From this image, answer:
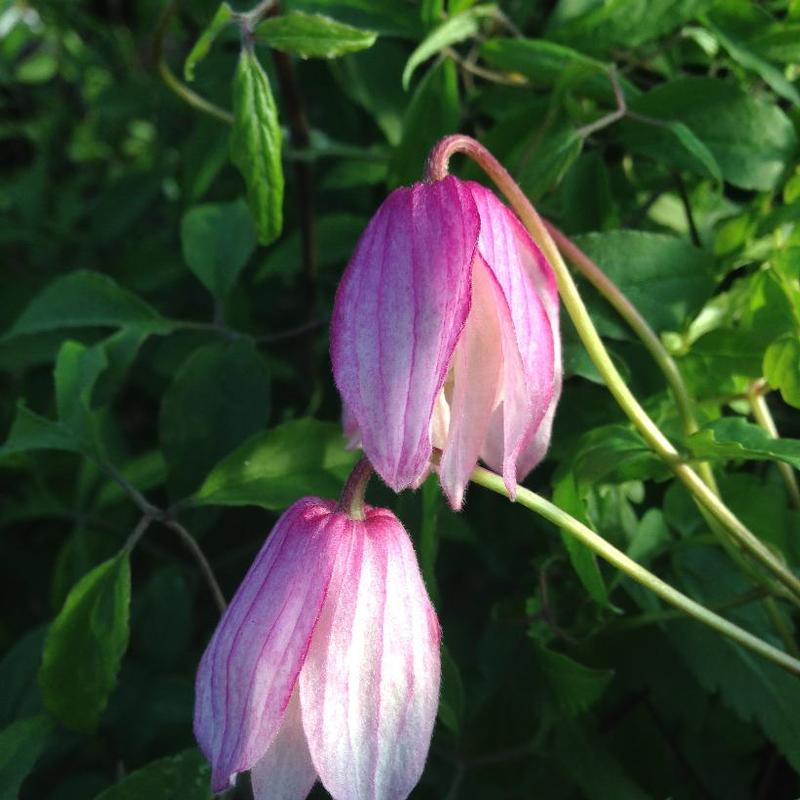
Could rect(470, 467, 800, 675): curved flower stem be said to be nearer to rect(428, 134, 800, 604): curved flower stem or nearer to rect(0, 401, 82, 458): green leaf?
rect(428, 134, 800, 604): curved flower stem

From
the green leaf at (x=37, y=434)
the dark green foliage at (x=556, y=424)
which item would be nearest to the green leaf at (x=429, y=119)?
the dark green foliage at (x=556, y=424)

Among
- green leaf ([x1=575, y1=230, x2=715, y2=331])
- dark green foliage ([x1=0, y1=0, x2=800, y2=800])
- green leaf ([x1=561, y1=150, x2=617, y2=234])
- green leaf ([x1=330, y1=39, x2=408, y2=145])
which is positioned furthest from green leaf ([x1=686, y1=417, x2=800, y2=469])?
green leaf ([x1=330, y1=39, x2=408, y2=145])

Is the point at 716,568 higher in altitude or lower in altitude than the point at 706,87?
lower

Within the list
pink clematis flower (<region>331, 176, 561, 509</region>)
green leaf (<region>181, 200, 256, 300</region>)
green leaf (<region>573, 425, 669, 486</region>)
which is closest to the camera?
pink clematis flower (<region>331, 176, 561, 509</region>)

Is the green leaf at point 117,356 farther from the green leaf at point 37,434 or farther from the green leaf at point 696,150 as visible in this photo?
the green leaf at point 696,150

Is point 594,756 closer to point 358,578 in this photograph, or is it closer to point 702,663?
point 702,663

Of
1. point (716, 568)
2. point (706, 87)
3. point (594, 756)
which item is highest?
point (706, 87)

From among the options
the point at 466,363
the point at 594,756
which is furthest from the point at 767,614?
the point at 466,363
